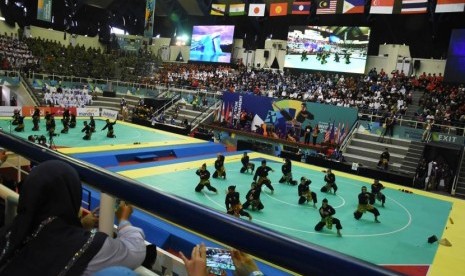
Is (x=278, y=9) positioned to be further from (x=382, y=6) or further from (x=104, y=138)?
(x=104, y=138)

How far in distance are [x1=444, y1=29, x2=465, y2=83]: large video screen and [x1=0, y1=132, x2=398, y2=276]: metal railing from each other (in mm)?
28461

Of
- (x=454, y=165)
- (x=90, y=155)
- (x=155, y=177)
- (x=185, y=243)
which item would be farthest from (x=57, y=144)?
(x=454, y=165)

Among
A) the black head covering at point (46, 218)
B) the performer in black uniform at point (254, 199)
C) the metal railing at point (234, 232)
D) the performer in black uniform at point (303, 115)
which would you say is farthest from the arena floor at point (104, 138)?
the metal railing at point (234, 232)

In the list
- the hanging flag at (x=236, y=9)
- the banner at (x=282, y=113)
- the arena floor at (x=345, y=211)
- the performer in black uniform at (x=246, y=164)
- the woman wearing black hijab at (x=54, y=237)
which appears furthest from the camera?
the hanging flag at (x=236, y=9)

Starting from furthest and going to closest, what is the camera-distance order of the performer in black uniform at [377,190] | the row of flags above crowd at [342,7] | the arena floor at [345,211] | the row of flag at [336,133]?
the row of flags above crowd at [342,7], the row of flag at [336,133], the performer in black uniform at [377,190], the arena floor at [345,211]

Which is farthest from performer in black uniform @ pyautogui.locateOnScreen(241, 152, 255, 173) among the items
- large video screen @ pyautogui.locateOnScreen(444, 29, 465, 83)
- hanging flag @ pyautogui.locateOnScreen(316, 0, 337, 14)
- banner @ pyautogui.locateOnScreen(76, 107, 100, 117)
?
hanging flag @ pyautogui.locateOnScreen(316, 0, 337, 14)

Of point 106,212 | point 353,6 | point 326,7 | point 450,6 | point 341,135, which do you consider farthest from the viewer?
point 326,7

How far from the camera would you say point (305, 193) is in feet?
40.7

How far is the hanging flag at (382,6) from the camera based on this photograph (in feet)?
94.9

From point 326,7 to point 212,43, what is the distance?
554 inches

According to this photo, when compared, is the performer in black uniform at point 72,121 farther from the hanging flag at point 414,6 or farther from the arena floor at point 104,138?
the hanging flag at point 414,6

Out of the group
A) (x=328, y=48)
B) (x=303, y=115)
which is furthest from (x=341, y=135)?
(x=328, y=48)

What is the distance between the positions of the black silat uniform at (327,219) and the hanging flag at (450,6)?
2292cm

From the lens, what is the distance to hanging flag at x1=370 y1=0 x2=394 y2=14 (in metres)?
28.9
